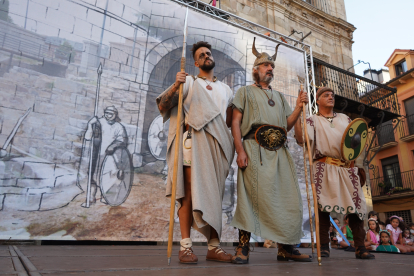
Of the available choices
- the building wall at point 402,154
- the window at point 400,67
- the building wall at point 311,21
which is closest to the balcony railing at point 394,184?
the building wall at point 402,154

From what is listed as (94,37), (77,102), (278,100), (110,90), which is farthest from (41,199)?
(278,100)

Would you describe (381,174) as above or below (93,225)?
above

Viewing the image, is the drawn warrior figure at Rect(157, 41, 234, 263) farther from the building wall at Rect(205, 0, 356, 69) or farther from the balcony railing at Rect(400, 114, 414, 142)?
the balcony railing at Rect(400, 114, 414, 142)

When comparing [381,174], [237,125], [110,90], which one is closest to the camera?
[237,125]

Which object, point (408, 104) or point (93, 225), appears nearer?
point (93, 225)

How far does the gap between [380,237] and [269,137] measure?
4.62 metres

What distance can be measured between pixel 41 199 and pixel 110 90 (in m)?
1.83

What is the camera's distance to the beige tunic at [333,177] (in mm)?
3145

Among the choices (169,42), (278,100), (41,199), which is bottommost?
(41,199)

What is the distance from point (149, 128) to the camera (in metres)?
5.22

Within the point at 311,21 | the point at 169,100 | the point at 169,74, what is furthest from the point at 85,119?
the point at 311,21

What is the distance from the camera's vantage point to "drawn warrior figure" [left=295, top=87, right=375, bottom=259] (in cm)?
314

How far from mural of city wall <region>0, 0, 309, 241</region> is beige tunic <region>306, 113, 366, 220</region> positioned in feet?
8.29

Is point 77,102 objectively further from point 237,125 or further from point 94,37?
point 237,125
